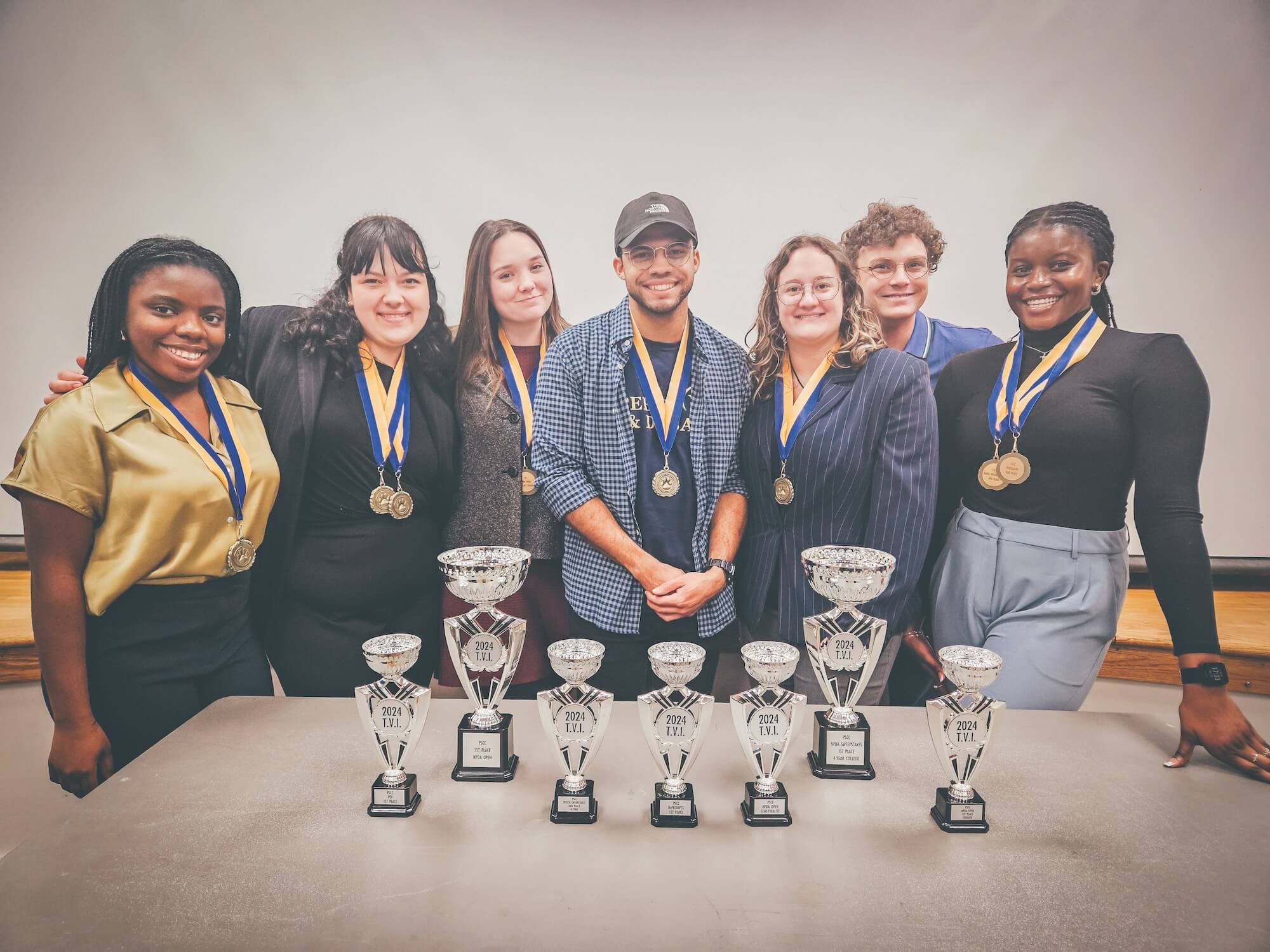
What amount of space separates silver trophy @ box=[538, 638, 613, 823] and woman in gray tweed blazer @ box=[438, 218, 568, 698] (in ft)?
3.35

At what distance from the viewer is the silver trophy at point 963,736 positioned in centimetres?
134

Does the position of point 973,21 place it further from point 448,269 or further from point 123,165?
point 123,165

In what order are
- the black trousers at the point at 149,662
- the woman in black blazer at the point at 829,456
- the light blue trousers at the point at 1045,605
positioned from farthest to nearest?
the woman in black blazer at the point at 829,456 < the light blue trousers at the point at 1045,605 < the black trousers at the point at 149,662

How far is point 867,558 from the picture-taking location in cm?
176

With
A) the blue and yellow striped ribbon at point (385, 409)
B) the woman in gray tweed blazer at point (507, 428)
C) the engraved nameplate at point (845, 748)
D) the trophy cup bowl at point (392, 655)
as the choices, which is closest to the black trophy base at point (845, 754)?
the engraved nameplate at point (845, 748)

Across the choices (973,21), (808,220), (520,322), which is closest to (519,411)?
(520,322)

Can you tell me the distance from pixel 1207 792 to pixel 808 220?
217 cm

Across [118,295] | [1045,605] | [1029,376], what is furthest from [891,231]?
[118,295]

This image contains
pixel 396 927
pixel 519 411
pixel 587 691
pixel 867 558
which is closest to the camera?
pixel 396 927

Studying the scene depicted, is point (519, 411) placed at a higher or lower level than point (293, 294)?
lower

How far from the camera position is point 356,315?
2.43 metres

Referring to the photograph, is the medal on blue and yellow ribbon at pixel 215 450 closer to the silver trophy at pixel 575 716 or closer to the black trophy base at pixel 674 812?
the silver trophy at pixel 575 716

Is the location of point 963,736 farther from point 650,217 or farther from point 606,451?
point 650,217

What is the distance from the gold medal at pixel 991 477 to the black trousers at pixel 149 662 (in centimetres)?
220
